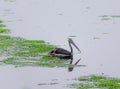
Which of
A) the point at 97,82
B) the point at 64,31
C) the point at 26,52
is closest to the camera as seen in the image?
the point at 97,82

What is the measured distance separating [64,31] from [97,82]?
14.3 metres

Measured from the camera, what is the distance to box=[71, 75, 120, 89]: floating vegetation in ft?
65.5

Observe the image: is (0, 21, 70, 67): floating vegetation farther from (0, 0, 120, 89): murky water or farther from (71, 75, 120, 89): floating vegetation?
(71, 75, 120, 89): floating vegetation

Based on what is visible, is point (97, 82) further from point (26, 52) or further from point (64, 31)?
point (64, 31)

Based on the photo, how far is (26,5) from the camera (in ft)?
175

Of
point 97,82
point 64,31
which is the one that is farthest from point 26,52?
point 64,31

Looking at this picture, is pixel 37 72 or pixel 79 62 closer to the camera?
pixel 37 72

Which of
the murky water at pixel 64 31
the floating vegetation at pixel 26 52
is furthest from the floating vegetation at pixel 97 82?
the floating vegetation at pixel 26 52

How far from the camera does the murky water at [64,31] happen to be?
2214 cm

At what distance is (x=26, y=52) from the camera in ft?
88.2

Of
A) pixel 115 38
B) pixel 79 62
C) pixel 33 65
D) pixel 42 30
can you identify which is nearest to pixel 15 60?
pixel 33 65

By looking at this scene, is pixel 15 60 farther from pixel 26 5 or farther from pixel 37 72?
pixel 26 5

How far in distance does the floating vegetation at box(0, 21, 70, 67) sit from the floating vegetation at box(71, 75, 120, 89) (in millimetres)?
3067

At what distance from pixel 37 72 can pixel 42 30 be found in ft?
41.1
